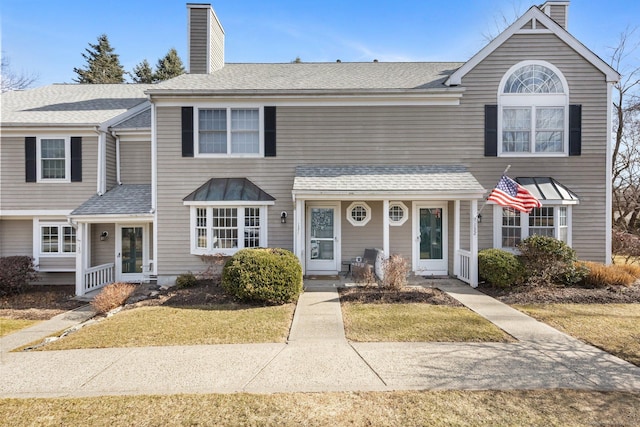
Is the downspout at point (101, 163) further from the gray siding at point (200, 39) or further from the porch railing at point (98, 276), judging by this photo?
the gray siding at point (200, 39)

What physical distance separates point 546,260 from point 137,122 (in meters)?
14.4

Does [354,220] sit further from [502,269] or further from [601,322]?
[601,322]

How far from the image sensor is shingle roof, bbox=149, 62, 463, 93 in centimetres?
1098

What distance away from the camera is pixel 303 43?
16.9 m

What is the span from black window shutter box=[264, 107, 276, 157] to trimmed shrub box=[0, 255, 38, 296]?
357 inches

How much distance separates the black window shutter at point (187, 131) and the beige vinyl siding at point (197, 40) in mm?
2645

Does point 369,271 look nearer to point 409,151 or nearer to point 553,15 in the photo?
point 409,151

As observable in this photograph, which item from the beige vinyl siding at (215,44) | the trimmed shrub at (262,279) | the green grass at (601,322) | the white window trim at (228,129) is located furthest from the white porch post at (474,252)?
the beige vinyl siding at (215,44)

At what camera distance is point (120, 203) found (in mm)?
11258

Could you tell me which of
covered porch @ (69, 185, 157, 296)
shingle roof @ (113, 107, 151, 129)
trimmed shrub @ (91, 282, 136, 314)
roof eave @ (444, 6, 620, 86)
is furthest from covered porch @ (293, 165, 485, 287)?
shingle roof @ (113, 107, 151, 129)

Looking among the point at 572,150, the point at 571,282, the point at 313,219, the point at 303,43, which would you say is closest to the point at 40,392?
the point at 313,219

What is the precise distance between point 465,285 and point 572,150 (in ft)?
18.9

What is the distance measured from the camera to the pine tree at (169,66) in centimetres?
3622

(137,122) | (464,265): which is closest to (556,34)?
(464,265)
